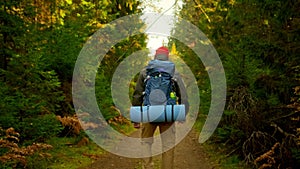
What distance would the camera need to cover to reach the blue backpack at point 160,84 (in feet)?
21.6

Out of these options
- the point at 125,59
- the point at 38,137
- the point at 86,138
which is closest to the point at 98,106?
the point at 86,138

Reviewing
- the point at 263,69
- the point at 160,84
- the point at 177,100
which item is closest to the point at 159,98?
the point at 160,84

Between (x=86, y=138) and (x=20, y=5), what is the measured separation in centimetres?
462

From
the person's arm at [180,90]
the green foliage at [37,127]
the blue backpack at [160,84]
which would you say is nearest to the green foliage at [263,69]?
the person's arm at [180,90]

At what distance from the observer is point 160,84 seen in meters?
6.59

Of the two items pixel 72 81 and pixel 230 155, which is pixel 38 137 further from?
pixel 230 155

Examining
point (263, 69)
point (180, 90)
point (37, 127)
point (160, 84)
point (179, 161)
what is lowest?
point (179, 161)

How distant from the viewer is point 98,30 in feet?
49.4

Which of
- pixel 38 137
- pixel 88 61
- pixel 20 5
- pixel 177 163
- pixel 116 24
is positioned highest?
pixel 116 24

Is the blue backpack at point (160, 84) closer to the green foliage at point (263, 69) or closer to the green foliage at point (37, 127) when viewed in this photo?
the green foliage at point (263, 69)

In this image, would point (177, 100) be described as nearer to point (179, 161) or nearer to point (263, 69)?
point (263, 69)

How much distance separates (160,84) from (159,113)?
0.52m

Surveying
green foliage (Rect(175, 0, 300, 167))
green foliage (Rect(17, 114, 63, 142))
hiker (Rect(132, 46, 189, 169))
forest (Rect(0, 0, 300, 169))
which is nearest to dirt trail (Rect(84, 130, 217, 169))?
forest (Rect(0, 0, 300, 169))

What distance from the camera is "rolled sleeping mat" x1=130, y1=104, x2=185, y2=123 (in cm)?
Answer: 654
